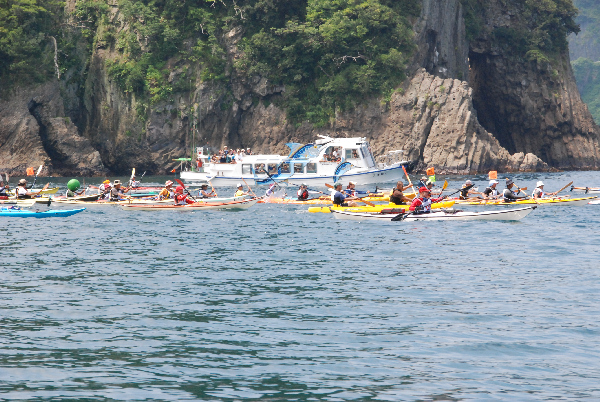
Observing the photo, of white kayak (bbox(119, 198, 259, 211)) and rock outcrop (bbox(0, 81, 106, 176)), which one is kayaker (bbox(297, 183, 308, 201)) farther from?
rock outcrop (bbox(0, 81, 106, 176))

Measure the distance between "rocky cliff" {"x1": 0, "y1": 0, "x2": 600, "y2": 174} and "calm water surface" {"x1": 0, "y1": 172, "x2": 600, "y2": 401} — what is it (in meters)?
43.8

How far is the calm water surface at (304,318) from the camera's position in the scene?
11.0 meters

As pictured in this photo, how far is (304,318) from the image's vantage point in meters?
14.8

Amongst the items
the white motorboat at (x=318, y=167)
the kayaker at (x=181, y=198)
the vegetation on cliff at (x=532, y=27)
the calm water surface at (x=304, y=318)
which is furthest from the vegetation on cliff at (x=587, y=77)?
the calm water surface at (x=304, y=318)

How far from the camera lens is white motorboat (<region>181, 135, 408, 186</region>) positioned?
56.9 meters

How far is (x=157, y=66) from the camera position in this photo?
71875 mm

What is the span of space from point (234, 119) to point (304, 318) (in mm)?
61501

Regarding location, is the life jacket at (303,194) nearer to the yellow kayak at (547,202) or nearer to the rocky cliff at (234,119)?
the yellow kayak at (547,202)

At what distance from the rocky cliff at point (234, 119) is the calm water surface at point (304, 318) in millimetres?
43798

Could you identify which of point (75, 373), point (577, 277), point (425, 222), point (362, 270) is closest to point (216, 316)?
point (75, 373)

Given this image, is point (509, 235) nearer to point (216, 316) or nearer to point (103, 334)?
point (216, 316)

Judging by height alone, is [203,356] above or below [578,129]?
below

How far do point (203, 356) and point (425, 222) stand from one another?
20.8 m

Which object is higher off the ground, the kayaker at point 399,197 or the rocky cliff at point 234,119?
the rocky cliff at point 234,119
